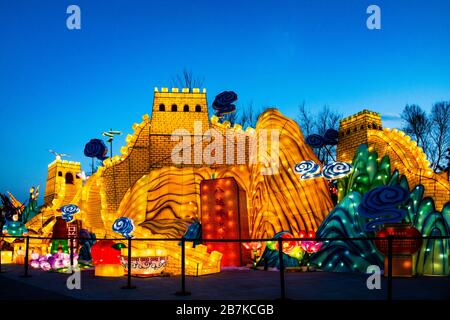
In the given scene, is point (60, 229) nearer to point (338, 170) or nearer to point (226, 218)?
point (226, 218)

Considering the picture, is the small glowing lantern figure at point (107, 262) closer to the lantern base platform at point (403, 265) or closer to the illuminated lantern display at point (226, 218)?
the illuminated lantern display at point (226, 218)

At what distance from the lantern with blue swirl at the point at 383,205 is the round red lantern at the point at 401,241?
240mm

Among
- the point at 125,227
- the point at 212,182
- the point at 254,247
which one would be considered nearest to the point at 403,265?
the point at 254,247

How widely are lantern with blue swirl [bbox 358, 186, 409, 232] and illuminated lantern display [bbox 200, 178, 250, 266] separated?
15.8ft

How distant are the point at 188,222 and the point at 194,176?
223 centimetres

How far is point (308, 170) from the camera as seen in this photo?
54.8 ft

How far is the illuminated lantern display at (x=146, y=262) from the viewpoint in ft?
42.1

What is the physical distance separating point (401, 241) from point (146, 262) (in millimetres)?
6452

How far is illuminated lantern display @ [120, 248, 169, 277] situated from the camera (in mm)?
12844

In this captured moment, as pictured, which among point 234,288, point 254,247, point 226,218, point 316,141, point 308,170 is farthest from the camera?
point 316,141

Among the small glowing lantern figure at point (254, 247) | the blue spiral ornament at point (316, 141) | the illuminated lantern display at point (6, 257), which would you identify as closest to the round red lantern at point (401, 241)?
the small glowing lantern figure at point (254, 247)

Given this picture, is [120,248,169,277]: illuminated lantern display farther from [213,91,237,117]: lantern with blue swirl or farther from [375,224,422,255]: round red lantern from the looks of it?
[213,91,237,117]: lantern with blue swirl
